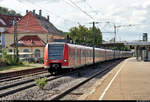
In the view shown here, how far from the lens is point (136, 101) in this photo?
9.72 m

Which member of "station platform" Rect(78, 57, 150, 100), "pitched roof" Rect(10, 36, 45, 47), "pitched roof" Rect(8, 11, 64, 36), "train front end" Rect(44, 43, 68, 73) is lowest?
"station platform" Rect(78, 57, 150, 100)

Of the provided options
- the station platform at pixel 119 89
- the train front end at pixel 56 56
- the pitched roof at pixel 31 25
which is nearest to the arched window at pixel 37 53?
Result: the pitched roof at pixel 31 25

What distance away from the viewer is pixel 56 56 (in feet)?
74.8

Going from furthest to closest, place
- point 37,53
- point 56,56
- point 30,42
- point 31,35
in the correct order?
point 31,35
point 30,42
point 37,53
point 56,56

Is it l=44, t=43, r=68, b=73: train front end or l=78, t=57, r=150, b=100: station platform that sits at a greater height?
l=44, t=43, r=68, b=73: train front end

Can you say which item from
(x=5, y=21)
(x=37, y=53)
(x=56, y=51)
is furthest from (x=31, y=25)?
(x=56, y=51)

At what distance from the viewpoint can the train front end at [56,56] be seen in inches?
891

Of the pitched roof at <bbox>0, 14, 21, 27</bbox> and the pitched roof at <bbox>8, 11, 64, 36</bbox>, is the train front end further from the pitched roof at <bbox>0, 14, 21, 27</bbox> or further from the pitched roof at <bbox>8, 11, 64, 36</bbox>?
the pitched roof at <bbox>0, 14, 21, 27</bbox>

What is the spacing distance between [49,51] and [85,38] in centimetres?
5281

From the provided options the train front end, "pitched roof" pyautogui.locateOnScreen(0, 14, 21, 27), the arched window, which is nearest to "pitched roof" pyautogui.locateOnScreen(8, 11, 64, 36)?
the arched window

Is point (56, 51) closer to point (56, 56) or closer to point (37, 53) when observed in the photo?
point (56, 56)

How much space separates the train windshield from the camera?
74.6ft

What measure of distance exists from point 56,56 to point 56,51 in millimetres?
399

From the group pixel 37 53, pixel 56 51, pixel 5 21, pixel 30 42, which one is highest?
pixel 5 21
